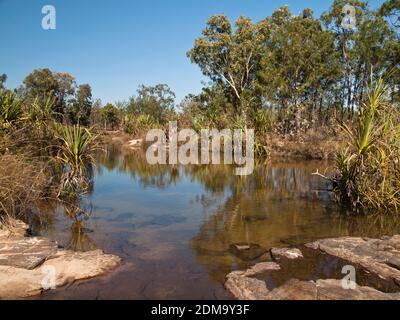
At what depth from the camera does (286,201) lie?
9586mm

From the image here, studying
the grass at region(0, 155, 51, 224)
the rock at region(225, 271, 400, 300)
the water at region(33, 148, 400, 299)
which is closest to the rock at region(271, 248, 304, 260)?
the water at region(33, 148, 400, 299)

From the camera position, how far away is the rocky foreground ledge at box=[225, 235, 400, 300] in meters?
4.13

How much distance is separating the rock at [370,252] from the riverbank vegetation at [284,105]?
218cm

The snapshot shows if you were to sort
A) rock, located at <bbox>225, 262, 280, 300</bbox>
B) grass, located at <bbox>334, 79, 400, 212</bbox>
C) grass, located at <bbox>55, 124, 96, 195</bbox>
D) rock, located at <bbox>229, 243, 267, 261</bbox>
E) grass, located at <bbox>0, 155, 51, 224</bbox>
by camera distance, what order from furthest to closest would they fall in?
grass, located at <bbox>55, 124, 96, 195</bbox>, grass, located at <bbox>334, 79, 400, 212</bbox>, grass, located at <bbox>0, 155, 51, 224</bbox>, rock, located at <bbox>229, 243, 267, 261</bbox>, rock, located at <bbox>225, 262, 280, 300</bbox>

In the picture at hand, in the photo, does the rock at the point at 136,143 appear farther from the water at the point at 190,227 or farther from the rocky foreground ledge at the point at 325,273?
the rocky foreground ledge at the point at 325,273

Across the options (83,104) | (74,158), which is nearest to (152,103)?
(83,104)

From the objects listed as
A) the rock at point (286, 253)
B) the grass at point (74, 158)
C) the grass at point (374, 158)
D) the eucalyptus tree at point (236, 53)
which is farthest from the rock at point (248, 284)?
the eucalyptus tree at point (236, 53)

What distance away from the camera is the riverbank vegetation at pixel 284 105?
7.87m

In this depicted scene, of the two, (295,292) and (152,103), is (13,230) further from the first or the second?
(152,103)

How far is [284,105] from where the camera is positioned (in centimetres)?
2639

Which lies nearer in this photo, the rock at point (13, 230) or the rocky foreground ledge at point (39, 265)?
the rocky foreground ledge at point (39, 265)

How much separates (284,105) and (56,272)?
23.6m

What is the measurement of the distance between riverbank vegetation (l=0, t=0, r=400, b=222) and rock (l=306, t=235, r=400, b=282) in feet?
7.17

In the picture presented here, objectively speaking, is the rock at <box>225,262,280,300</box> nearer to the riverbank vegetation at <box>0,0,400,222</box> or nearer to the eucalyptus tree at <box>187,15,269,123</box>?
the riverbank vegetation at <box>0,0,400,222</box>
